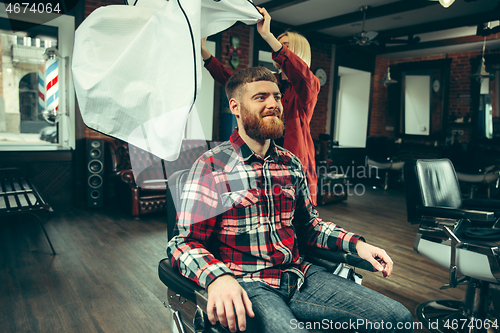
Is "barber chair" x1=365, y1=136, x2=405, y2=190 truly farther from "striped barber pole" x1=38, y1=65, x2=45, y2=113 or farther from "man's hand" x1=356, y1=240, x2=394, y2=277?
"man's hand" x1=356, y1=240, x2=394, y2=277

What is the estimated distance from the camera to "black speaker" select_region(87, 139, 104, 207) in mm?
4316

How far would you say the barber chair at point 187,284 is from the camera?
0.97 m

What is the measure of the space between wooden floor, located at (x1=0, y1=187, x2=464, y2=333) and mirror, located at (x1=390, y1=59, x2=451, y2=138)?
15.0 feet

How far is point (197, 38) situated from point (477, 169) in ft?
20.8

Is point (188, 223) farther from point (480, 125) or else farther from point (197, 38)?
point (480, 125)

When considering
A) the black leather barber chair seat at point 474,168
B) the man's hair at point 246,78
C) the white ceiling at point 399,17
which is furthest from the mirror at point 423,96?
the man's hair at point 246,78

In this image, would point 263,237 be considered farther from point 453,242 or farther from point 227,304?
point 453,242

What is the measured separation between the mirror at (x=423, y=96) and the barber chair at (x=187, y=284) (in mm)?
7603

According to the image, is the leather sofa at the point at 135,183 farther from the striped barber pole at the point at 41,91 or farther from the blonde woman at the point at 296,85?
the blonde woman at the point at 296,85

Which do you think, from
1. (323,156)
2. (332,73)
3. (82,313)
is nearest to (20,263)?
(82,313)

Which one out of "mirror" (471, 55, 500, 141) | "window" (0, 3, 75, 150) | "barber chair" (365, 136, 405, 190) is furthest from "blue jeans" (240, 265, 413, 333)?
"mirror" (471, 55, 500, 141)

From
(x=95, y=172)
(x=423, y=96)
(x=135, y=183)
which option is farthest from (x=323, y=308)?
(x=423, y=96)

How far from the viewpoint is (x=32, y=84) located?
4.64 meters

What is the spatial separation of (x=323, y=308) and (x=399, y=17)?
603 cm
